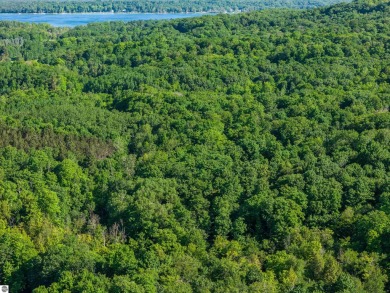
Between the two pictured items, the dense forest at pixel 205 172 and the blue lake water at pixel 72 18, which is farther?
the blue lake water at pixel 72 18

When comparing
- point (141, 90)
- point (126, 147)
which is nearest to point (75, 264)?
point (126, 147)

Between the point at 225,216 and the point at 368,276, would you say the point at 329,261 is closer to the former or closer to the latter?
the point at 368,276

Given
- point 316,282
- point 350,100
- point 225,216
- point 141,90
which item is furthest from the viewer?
point 141,90

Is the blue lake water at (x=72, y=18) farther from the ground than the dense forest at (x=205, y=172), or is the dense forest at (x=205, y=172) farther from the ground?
the blue lake water at (x=72, y=18)

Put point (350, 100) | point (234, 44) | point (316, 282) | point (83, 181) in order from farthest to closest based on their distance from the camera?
point (234, 44)
point (350, 100)
point (83, 181)
point (316, 282)

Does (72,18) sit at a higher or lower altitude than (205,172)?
higher

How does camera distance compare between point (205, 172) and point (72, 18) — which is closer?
point (205, 172)

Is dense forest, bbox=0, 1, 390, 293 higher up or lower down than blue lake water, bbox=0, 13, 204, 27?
lower down

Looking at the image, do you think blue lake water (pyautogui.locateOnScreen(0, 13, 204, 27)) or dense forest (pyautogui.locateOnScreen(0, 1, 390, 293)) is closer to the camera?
dense forest (pyautogui.locateOnScreen(0, 1, 390, 293))
